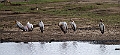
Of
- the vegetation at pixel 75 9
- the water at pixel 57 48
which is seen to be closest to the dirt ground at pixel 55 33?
the water at pixel 57 48

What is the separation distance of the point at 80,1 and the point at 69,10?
6308 mm

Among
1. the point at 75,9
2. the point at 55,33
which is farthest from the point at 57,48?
the point at 75,9

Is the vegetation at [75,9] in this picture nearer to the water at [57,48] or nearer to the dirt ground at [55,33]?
the dirt ground at [55,33]

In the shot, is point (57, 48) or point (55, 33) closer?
point (57, 48)

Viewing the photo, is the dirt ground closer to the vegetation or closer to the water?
the water

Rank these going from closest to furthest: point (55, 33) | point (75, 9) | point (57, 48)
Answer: point (57, 48)
point (55, 33)
point (75, 9)

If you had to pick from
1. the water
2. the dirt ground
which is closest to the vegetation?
the dirt ground

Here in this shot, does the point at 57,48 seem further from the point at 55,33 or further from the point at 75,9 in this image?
the point at 75,9

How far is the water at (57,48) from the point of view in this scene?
2412cm

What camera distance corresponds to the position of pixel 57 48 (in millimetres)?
25000

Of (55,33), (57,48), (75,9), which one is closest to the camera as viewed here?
(57,48)

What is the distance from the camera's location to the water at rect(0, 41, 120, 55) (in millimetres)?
24125

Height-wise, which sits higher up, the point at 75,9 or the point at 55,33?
the point at 55,33

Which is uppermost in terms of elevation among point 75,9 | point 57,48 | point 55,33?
point 57,48
